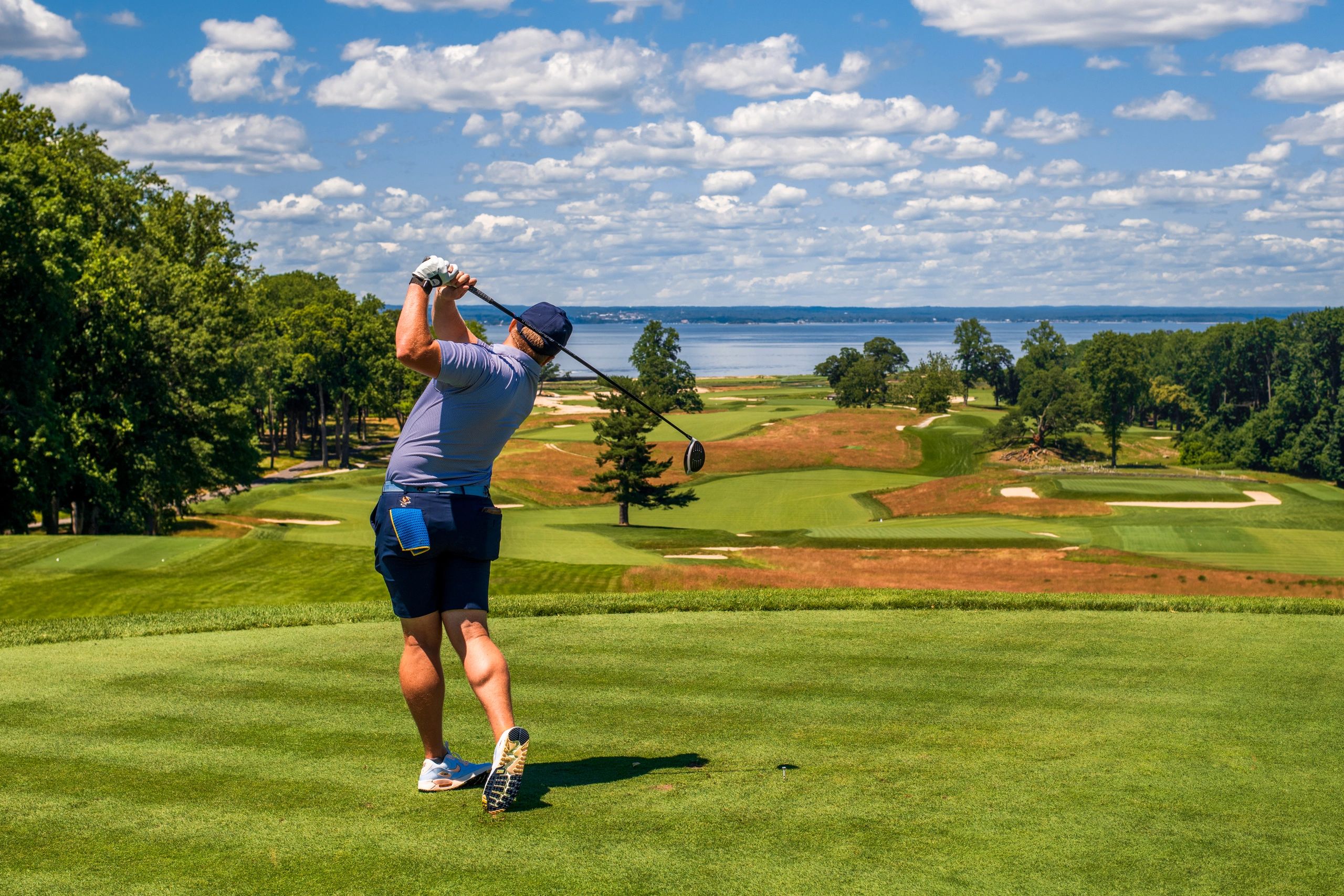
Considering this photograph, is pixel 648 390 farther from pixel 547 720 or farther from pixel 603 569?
pixel 547 720

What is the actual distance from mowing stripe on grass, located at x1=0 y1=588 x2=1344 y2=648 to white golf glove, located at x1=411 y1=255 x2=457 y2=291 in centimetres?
622

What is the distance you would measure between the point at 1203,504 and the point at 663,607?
5514cm

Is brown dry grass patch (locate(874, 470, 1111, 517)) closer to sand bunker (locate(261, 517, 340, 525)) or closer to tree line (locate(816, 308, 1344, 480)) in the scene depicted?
sand bunker (locate(261, 517, 340, 525))

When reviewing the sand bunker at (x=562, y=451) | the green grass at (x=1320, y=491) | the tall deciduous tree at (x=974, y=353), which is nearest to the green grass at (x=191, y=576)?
the sand bunker at (x=562, y=451)

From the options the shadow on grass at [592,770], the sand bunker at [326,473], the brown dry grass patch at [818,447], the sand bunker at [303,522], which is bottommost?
the sand bunker at [326,473]

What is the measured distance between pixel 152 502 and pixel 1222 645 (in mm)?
34975

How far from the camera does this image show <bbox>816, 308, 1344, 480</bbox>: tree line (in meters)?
94.8

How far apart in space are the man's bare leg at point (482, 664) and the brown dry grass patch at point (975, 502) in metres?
53.2

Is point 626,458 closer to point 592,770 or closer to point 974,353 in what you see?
point 592,770

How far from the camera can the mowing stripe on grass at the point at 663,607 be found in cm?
1100

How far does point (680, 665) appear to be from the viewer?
8.21 meters

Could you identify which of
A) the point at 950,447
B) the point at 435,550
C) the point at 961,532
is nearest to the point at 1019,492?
the point at 961,532

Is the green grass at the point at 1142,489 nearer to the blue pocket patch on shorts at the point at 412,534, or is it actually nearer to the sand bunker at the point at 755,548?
the sand bunker at the point at 755,548

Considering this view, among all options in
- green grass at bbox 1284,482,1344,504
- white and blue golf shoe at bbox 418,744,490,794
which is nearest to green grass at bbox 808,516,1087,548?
green grass at bbox 1284,482,1344,504
